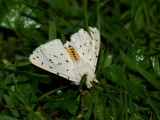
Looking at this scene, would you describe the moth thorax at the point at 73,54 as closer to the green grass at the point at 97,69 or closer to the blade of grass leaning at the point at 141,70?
the green grass at the point at 97,69

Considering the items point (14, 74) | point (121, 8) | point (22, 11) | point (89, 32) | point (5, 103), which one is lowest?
point (5, 103)

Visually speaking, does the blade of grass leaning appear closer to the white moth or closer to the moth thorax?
the white moth

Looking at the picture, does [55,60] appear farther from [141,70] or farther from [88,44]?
[141,70]

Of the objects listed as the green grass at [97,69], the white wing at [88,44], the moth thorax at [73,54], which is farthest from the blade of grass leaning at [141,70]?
the moth thorax at [73,54]

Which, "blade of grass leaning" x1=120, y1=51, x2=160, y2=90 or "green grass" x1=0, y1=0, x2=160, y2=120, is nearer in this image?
"green grass" x1=0, y1=0, x2=160, y2=120

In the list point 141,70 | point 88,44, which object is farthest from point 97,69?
point 141,70

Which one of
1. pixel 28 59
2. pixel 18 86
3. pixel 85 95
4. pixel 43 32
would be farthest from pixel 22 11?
pixel 85 95

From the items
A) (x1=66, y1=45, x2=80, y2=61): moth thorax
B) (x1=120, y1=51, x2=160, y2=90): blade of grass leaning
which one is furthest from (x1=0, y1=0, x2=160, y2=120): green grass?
(x1=66, y1=45, x2=80, y2=61): moth thorax

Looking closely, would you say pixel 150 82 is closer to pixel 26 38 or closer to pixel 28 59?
pixel 28 59
